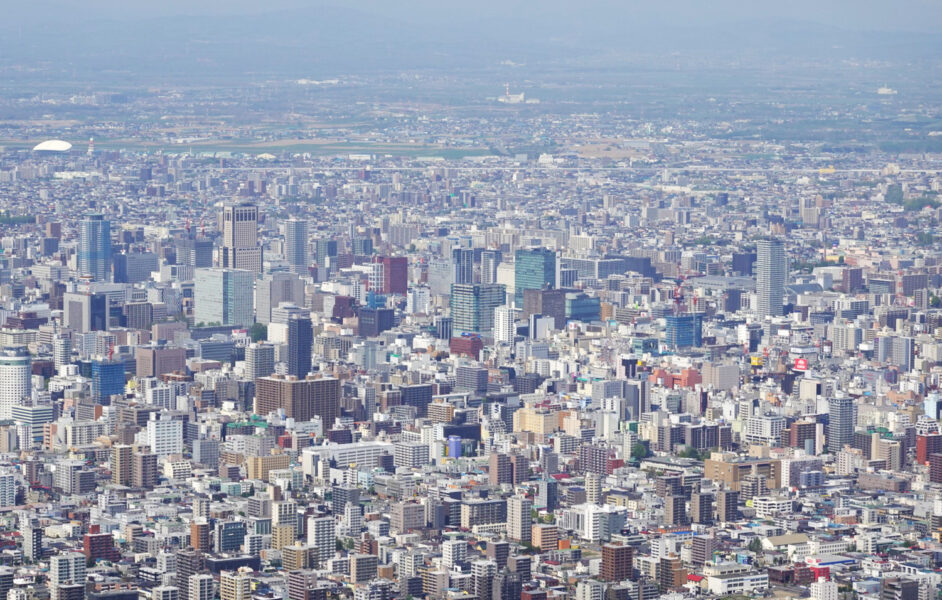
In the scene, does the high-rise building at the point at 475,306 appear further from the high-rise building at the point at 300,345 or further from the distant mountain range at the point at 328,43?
the distant mountain range at the point at 328,43

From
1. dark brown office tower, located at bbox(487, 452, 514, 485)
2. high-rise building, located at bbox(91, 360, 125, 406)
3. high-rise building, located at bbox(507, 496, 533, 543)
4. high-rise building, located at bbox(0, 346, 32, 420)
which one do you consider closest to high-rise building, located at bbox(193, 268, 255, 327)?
high-rise building, located at bbox(91, 360, 125, 406)

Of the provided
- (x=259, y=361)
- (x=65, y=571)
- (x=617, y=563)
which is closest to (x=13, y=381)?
(x=259, y=361)

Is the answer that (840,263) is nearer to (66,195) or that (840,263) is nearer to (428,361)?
(428,361)

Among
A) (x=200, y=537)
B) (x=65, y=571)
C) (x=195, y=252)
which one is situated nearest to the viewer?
(x=65, y=571)

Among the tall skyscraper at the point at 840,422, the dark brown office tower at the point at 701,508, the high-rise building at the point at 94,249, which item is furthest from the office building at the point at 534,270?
the dark brown office tower at the point at 701,508

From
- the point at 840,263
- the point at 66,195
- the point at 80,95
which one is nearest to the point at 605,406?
the point at 840,263

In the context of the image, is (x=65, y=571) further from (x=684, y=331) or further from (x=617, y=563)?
(x=684, y=331)
